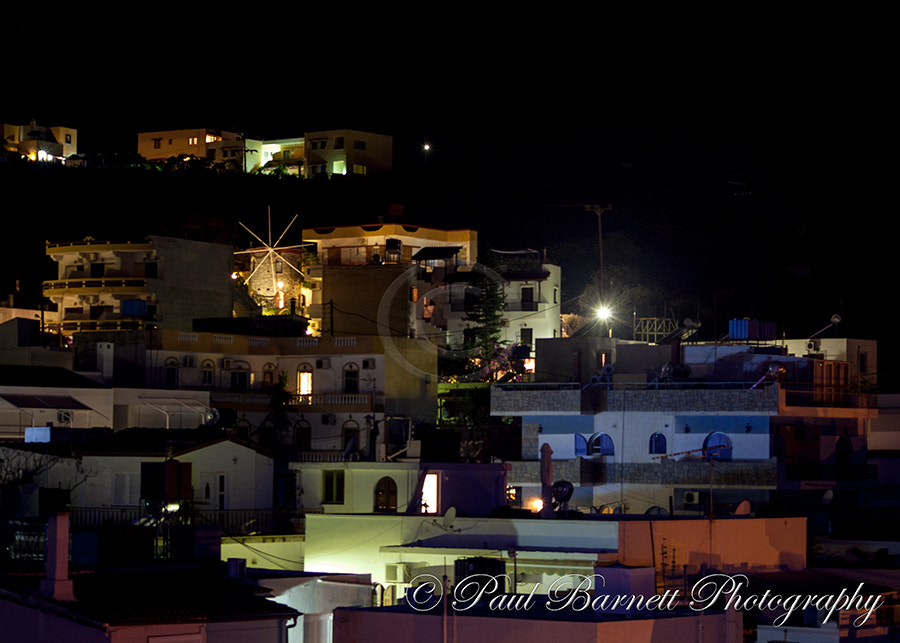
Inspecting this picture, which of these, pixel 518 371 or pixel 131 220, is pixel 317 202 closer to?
pixel 131 220

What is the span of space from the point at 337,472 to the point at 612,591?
1785 cm

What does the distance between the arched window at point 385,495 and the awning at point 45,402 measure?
11.9 meters

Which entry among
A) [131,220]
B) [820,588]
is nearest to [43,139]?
[131,220]

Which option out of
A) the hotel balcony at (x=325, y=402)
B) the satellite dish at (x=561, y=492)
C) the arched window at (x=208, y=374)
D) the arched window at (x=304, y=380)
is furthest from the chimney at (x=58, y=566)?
the arched window at (x=304, y=380)

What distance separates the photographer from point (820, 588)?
1021 inches

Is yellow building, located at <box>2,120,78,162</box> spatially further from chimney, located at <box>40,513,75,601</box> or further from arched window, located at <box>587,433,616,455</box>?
chimney, located at <box>40,513,75,601</box>

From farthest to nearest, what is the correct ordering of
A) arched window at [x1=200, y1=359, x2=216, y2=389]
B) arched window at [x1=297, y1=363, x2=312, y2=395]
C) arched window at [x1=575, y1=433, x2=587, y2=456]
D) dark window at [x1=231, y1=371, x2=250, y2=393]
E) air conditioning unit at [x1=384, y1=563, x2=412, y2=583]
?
arched window at [x1=297, y1=363, x2=312, y2=395], dark window at [x1=231, y1=371, x2=250, y2=393], arched window at [x1=200, y1=359, x2=216, y2=389], arched window at [x1=575, y1=433, x2=587, y2=456], air conditioning unit at [x1=384, y1=563, x2=412, y2=583]

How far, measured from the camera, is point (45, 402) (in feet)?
135

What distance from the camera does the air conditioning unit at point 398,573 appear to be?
27.6 metres

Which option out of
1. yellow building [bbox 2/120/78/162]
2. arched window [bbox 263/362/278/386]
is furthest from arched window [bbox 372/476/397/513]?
yellow building [bbox 2/120/78/162]

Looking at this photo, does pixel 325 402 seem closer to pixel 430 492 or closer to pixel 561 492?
pixel 430 492

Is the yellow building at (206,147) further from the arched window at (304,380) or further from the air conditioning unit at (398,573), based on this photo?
the air conditioning unit at (398,573)

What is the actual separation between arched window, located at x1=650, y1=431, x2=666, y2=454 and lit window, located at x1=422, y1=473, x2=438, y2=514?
848 centimetres

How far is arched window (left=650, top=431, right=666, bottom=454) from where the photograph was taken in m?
38.7
